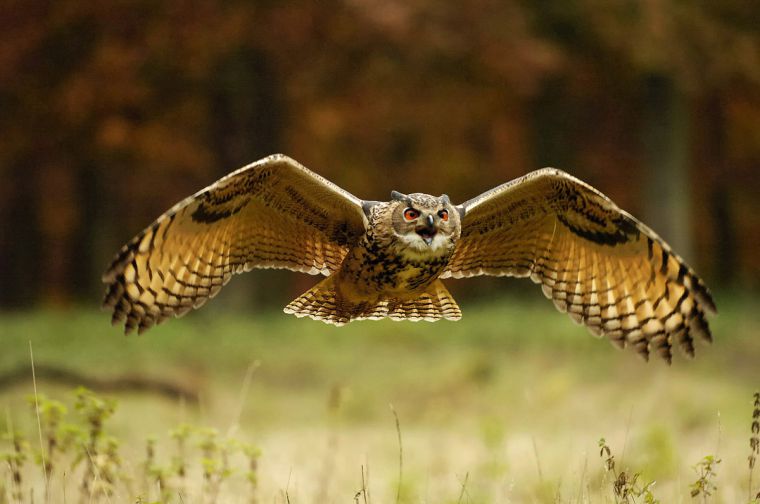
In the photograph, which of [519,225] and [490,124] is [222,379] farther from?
[490,124]

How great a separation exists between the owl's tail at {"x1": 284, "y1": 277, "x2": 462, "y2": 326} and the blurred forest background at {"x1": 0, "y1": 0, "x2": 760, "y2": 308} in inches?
214

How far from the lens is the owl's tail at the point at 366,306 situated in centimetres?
563

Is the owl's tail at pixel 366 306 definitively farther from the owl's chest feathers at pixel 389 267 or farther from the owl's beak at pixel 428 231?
the owl's beak at pixel 428 231

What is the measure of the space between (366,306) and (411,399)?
170 inches

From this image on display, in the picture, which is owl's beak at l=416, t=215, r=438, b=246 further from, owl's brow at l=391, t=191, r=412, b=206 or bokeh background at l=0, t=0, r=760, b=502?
bokeh background at l=0, t=0, r=760, b=502

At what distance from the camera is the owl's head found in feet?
16.1

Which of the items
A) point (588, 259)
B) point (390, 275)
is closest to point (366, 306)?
point (390, 275)

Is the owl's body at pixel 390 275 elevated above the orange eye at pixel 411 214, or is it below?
below

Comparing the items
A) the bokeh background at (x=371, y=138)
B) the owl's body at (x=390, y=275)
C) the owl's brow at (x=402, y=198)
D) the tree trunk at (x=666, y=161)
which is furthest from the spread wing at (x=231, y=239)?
the tree trunk at (x=666, y=161)

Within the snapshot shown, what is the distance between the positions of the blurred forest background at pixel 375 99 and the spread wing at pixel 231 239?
5150 mm

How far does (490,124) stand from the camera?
17.8m

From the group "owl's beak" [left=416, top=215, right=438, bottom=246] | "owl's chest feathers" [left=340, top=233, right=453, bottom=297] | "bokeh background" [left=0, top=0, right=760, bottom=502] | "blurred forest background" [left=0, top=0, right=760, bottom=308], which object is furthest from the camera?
"blurred forest background" [left=0, top=0, right=760, bottom=308]

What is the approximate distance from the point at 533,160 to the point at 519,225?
1052 cm

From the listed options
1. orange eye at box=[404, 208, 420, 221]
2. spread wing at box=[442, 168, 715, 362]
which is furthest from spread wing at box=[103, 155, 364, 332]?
spread wing at box=[442, 168, 715, 362]
